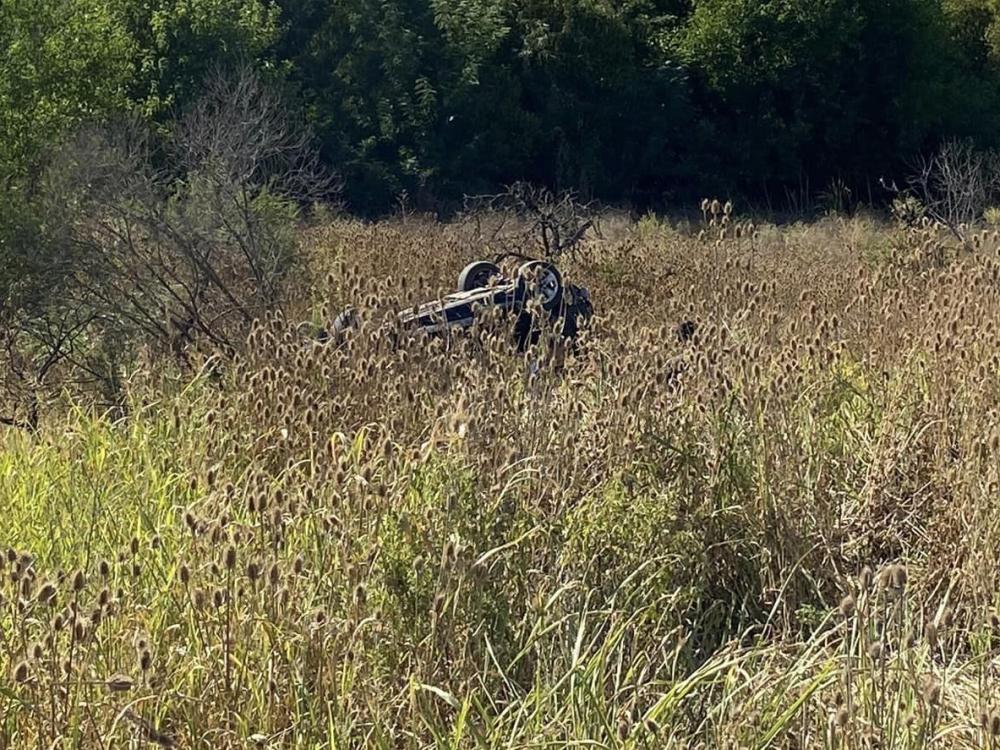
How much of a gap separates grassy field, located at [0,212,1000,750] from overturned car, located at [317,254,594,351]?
0.50 feet

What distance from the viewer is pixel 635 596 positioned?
9.81 ft

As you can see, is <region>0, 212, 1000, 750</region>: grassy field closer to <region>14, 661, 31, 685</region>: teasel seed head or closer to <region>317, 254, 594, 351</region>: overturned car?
<region>14, 661, 31, 685</region>: teasel seed head

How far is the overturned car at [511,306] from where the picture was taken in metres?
4.38

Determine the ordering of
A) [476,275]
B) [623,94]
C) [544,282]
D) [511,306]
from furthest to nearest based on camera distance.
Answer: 1. [623,94]
2. [476,275]
3. [544,282]
4. [511,306]

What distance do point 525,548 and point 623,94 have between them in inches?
820

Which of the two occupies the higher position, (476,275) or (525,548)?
(525,548)

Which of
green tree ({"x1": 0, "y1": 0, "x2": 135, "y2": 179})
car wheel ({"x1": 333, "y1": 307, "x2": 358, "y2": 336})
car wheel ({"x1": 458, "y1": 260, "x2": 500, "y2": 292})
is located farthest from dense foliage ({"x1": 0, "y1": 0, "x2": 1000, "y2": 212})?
car wheel ({"x1": 333, "y1": 307, "x2": 358, "y2": 336})

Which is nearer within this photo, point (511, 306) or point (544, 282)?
point (511, 306)

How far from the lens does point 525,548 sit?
3010mm

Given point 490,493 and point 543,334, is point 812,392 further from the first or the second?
point 490,493

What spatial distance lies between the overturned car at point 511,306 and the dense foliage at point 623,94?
15382 mm

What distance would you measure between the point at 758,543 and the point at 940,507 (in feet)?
1.75

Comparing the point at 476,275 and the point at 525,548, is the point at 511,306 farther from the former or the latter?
the point at 476,275

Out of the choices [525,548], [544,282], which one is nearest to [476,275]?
[544,282]
